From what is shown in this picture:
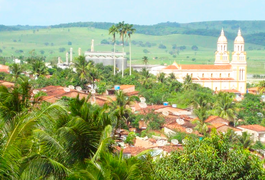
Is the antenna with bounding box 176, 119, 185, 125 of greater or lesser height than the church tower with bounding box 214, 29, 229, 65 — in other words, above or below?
below

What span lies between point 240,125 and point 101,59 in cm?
6707

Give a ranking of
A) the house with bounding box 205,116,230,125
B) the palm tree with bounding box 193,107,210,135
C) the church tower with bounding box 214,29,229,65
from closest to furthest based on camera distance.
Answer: the palm tree with bounding box 193,107,210,135 → the house with bounding box 205,116,230,125 → the church tower with bounding box 214,29,229,65

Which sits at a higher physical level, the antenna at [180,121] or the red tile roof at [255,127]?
the antenna at [180,121]

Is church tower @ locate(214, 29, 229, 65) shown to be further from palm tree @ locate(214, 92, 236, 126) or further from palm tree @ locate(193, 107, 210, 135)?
palm tree @ locate(193, 107, 210, 135)

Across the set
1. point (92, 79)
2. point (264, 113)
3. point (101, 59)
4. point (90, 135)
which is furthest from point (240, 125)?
point (101, 59)

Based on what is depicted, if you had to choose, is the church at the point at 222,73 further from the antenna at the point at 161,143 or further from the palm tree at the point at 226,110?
the antenna at the point at 161,143

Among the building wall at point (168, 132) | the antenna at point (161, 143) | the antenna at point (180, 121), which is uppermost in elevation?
the antenna at point (161, 143)

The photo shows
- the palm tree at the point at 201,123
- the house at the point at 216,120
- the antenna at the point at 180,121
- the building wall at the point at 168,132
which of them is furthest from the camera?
the house at the point at 216,120

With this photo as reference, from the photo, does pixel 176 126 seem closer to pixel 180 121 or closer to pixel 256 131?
pixel 180 121

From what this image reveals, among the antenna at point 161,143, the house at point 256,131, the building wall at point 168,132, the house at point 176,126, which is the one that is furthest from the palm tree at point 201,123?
the antenna at point 161,143

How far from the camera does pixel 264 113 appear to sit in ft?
167

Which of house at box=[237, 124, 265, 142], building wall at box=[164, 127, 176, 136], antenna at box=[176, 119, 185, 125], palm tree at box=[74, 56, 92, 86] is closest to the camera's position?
building wall at box=[164, 127, 176, 136]

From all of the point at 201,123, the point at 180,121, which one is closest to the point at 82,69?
the point at 180,121

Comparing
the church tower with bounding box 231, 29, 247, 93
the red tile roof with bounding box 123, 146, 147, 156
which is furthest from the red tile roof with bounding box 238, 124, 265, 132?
the church tower with bounding box 231, 29, 247, 93
